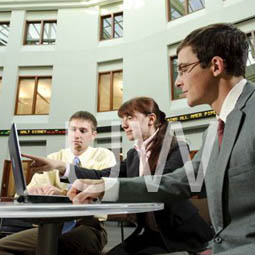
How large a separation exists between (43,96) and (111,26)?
3781 millimetres

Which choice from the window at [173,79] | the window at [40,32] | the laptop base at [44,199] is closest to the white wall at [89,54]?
the window at [173,79]

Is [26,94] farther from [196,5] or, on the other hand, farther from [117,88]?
[196,5]

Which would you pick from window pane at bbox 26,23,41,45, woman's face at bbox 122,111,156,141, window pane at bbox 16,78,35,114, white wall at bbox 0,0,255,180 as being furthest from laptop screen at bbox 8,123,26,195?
window pane at bbox 26,23,41,45

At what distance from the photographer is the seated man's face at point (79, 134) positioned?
95.6 inches

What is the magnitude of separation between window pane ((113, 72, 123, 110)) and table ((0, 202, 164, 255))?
26.8ft

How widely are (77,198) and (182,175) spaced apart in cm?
44

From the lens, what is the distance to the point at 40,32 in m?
10.4

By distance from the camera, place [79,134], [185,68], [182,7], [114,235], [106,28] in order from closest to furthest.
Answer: [185,68] → [79,134] → [114,235] → [182,7] → [106,28]

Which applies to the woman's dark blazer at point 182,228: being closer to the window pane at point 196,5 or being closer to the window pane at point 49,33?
the window pane at point 196,5

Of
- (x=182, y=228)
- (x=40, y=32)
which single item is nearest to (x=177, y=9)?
(x=40, y=32)

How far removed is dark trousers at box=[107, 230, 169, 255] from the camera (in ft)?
4.11

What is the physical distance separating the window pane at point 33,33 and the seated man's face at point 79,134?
361 inches

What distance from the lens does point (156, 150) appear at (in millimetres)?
1698

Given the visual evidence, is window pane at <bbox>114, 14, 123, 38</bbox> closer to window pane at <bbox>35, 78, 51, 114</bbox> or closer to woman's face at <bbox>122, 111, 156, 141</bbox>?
window pane at <bbox>35, 78, 51, 114</bbox>
